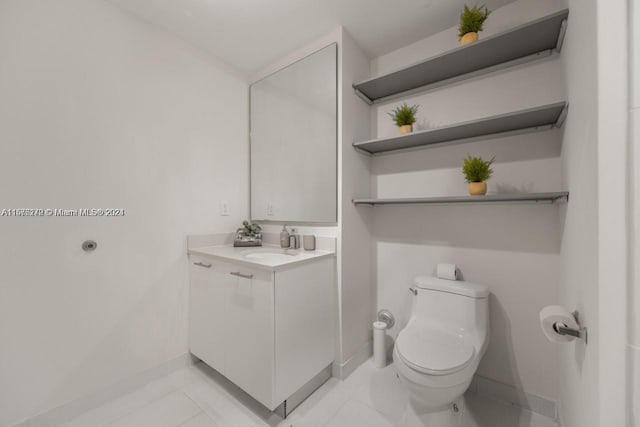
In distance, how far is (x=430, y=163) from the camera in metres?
1.75

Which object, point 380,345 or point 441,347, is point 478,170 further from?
point 380,345

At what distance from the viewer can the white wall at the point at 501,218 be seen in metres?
1.37

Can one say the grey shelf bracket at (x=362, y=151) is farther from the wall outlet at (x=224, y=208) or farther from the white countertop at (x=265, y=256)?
the wall outlet at (x=224, y=208)

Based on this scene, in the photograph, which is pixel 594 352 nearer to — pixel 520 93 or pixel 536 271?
pixel 536 271

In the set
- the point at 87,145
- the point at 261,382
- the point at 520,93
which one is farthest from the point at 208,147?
the point at 520,93

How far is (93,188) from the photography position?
142cm

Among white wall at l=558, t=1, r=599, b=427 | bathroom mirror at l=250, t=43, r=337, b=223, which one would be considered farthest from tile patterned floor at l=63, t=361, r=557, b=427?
bathroom mirror at l=250, t=43, r=337, b=223

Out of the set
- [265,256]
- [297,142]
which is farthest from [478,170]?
[265,256]

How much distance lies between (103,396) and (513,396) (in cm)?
241

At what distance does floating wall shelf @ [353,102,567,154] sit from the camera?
1.21 m

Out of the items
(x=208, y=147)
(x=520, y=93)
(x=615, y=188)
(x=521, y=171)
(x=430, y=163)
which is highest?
(x=520, y=93)

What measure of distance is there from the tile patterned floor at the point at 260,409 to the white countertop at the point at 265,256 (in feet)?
2.76

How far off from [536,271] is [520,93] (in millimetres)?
1040

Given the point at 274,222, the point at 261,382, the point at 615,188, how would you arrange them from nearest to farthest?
1. the point at 615,188
2. the point at 261,382
3. the point at 274,222
